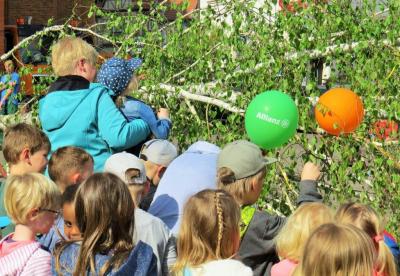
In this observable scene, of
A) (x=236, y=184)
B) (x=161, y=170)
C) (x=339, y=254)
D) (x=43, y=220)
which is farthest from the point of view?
(x=161, y=170)

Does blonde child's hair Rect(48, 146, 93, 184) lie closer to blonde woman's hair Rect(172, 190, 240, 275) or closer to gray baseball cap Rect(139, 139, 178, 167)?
gray baseball cap Rect(139, 139, 178, 167)

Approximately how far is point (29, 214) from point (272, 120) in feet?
5.80

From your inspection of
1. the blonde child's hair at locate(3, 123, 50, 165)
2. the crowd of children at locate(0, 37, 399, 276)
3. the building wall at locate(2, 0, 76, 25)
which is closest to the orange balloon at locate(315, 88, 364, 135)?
the crowd of children at locate(0, 37, 399, 276)

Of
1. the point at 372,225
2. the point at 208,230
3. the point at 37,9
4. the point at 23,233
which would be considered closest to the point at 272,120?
the point at 372,225

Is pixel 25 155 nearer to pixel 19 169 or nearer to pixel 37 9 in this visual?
pixel 19 169

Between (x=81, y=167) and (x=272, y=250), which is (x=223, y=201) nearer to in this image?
(x=272, y=250)

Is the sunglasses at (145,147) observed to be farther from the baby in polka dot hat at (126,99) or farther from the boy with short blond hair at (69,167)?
the boy with short blond hair at (69,167)

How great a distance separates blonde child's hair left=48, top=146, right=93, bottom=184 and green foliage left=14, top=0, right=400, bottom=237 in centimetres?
186

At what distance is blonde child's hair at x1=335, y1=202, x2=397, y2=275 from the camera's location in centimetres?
346

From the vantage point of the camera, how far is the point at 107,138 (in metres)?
4.70

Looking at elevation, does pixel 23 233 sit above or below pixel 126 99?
below

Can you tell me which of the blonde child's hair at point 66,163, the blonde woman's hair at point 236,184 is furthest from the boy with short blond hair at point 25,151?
the blonde woman's hair at point 236,184

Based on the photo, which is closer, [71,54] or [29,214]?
[29,214]

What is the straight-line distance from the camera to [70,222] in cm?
351
